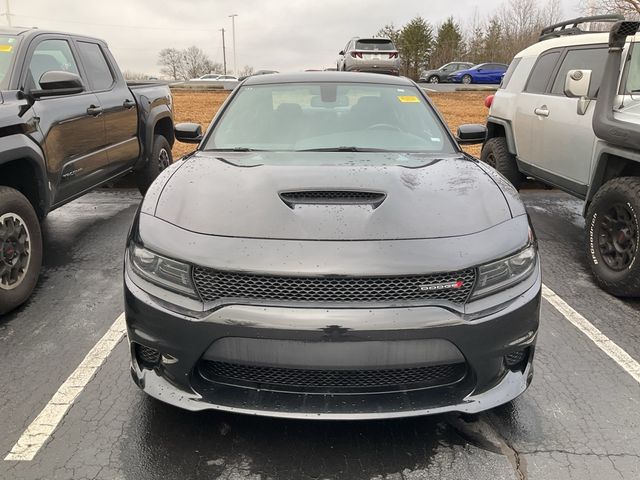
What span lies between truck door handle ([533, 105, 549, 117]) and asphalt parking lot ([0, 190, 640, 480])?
2.72m

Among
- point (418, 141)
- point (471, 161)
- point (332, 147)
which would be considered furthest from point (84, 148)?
point (471, 161)

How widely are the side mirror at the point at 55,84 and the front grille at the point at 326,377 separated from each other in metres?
2.97

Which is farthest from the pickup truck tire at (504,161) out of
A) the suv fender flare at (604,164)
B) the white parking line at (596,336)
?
the white parking line at (596,336)

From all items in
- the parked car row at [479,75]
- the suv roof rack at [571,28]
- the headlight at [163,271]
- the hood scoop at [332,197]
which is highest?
the suv roof rack at [571,28]

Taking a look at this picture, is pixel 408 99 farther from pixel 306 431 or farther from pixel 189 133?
pixel 306 431

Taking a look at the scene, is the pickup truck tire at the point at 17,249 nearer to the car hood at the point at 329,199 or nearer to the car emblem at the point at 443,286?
the car hood at the point at 329,199

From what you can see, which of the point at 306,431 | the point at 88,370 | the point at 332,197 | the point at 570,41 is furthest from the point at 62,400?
the point at 570,41

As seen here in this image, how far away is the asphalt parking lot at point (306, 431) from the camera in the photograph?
7.59 ft

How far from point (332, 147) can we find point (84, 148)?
2696 mm

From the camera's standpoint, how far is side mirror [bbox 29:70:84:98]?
411cm

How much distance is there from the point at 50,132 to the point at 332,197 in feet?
9.41

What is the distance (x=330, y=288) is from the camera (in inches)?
84.4

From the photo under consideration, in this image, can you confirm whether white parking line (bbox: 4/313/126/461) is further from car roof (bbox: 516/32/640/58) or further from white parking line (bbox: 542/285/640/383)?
car roof (bbox: 516/32/640/58)

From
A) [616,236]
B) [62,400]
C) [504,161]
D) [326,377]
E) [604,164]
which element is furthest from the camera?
[504,161]
